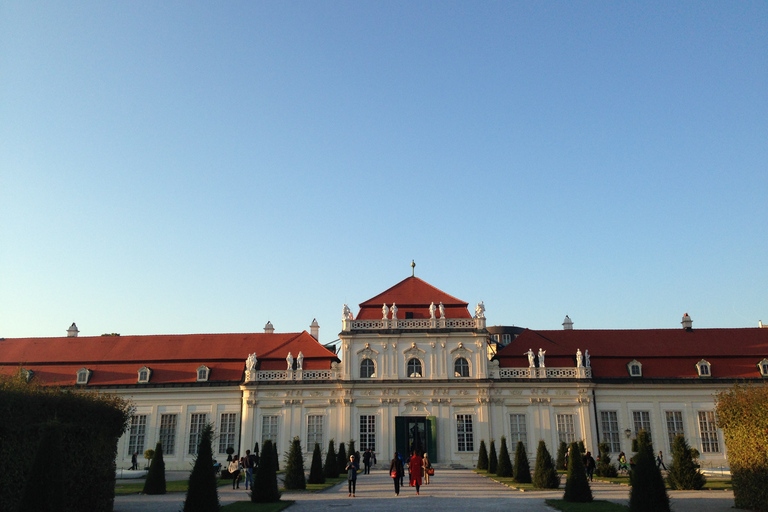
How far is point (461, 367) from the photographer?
46562 mm

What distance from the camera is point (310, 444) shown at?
46.0 m

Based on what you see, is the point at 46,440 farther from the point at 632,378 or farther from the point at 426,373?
the point at 632,378

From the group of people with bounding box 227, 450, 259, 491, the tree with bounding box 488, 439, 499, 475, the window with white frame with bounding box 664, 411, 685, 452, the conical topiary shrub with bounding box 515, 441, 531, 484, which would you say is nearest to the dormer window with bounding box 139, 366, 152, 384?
the group of people with bounding box 227, 450, 259, 491

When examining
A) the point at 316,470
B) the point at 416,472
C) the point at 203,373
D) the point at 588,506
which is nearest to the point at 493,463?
the point at 316,470

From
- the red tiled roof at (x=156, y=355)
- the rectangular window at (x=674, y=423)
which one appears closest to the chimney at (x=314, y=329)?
the red tiled roof at (x=156, y=355)

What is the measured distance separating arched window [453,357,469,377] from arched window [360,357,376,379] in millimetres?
6002

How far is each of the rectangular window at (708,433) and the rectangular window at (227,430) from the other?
3352cm

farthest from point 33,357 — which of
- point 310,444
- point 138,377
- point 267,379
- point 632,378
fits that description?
point 632,378

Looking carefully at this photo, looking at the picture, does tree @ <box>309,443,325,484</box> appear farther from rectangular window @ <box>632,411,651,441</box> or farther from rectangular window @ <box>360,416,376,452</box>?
rectangular window @ <box>632,411,651,441</box>

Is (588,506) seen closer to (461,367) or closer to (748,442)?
(748,442)

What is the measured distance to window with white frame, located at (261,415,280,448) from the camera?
4606 centimetres

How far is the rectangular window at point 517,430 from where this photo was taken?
45.5 m

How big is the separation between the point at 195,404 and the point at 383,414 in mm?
14090

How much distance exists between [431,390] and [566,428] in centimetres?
1004
